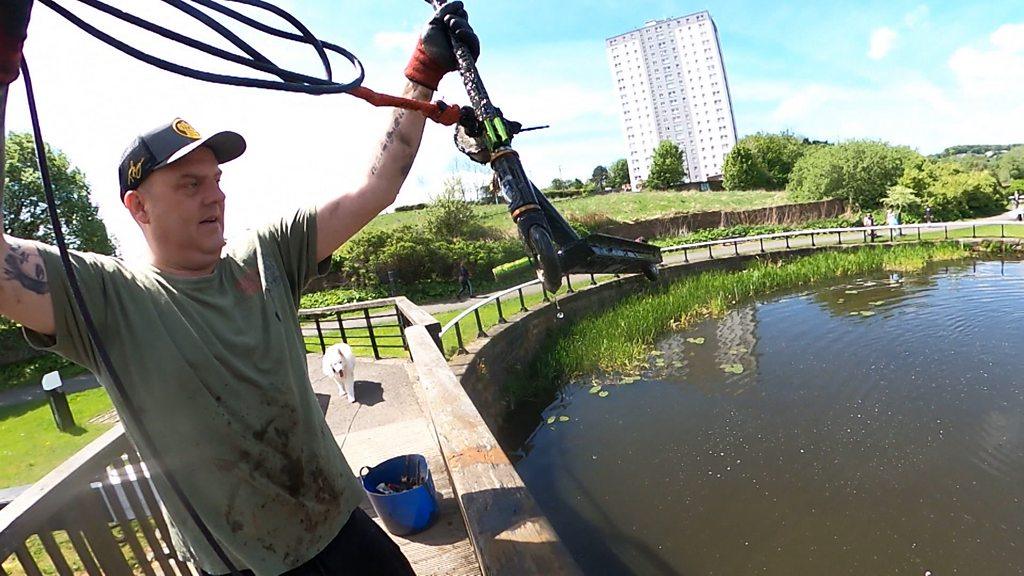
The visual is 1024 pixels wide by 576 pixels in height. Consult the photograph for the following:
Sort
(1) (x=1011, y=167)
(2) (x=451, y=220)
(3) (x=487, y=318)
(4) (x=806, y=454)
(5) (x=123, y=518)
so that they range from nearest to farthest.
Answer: (5) (x=123, y=518) < (4) (x=806, y=454) < (3) (x=487, y=318) < (2) (x=451, y=220) < (1) (x=1011, y=167)

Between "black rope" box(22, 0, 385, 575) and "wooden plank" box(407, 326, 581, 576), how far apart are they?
0.71m

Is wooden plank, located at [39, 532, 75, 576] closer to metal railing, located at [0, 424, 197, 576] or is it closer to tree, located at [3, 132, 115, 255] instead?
metal railing, located at [0, 424, 197, 576]

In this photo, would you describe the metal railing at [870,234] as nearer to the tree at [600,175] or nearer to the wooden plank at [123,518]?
the wooden plank at [123,518]

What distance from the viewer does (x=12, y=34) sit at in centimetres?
105

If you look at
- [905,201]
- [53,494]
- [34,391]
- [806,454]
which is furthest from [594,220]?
[53,494]

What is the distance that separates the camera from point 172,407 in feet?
4.55

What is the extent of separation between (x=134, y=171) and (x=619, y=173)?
107081mm

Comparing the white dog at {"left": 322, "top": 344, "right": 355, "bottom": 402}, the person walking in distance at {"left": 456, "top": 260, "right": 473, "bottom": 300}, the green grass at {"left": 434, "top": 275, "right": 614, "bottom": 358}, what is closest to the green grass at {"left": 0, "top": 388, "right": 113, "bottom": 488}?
the white dog at {"left": 322, "top": 344, "right": 355, "bottom": 402}

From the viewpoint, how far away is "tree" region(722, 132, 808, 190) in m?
53.6

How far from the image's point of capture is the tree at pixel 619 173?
10225 cm

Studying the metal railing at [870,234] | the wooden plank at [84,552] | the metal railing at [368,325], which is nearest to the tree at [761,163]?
the metal railing at [870,234]

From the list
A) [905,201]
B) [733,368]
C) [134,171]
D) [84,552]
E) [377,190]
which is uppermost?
[134,171]

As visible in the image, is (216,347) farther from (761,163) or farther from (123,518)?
(761,163)

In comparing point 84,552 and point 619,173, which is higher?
point 619,173
